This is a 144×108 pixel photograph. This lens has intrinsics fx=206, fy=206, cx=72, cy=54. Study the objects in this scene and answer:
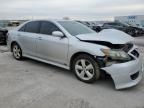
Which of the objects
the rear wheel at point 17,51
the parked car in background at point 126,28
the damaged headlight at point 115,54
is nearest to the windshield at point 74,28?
the damaged headlight at point 115,54

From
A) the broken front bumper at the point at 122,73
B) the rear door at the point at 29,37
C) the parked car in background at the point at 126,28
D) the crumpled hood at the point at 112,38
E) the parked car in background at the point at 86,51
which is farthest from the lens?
the parked car in background at the point at 126,28

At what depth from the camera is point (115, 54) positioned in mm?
4340

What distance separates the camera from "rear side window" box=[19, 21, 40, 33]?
6.25 meters

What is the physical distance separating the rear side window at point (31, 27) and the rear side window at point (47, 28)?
0.78 feet

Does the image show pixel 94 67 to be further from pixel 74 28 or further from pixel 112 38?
pixel 74 28

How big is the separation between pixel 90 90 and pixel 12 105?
5.29 feet

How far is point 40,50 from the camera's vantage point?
19.4 ft

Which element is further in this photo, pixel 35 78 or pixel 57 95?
pixel 35 78

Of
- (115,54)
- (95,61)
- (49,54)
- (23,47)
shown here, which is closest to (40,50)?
(49,54)

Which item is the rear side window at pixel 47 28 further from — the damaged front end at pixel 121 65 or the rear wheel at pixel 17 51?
the damaged front end at pixel 121 65

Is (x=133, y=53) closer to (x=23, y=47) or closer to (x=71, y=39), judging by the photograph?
(x=71, y=39)

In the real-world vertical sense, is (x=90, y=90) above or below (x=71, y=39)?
below

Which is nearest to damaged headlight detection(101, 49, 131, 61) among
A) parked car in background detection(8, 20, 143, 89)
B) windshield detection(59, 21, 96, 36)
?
parked car in background detection(8, 20, 143, 89)

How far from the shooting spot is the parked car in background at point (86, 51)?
4.30 m
